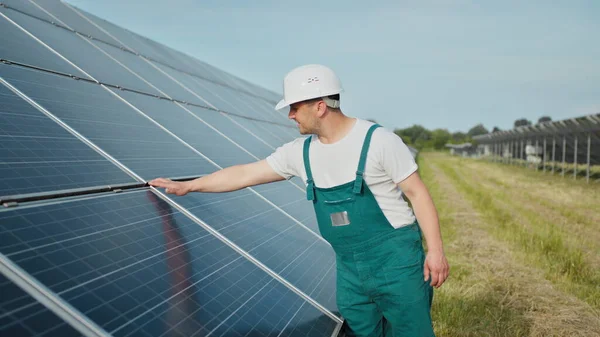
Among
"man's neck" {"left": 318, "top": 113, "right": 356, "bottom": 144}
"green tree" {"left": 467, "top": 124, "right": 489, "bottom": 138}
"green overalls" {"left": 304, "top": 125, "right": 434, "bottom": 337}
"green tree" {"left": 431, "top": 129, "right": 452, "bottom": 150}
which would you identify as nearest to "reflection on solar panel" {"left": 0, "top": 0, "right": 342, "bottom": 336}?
"green overalls" {"left": 304, "top": 125, "right": 434, "bottom": 337}

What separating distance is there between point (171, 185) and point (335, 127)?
4.11 ft

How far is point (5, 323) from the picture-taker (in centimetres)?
173

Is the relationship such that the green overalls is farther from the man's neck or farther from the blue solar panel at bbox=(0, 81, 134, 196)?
the blue solar panel at bbox=(0, 81, 134, 196)

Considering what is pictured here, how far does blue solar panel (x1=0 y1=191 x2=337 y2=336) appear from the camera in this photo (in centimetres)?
219

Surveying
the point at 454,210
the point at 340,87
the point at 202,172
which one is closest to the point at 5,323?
the point at 340,87

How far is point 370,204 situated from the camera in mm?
3377

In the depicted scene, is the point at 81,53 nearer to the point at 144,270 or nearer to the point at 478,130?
the point at 144,270

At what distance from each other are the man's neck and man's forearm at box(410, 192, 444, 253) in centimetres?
64

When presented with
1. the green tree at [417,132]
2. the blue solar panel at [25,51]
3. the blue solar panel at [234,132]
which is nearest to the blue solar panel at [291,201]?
the blue solar panel at [234,132]

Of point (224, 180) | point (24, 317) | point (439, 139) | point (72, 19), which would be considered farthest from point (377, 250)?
point (439, 139)

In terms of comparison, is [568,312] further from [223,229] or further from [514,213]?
[514,213]

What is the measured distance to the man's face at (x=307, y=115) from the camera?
343 cm

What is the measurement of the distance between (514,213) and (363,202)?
1205 cm

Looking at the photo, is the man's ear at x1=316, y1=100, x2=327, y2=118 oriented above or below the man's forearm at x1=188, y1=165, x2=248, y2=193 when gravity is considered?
above
